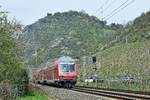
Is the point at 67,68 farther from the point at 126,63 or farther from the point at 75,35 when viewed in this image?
the point at 75,35

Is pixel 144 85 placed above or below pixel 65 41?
below

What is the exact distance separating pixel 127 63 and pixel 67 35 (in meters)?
76.1

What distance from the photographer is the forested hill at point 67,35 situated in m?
136

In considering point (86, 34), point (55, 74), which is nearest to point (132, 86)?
point (55, 74)

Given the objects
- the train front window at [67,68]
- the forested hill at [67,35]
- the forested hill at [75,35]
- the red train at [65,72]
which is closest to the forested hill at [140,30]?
the forested hill at [75,35]

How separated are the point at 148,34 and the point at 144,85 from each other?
3655 inches

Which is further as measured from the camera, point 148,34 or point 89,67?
point 148,34

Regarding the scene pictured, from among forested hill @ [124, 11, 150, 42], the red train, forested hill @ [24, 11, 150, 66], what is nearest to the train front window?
the red train

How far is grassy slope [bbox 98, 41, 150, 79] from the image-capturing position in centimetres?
7703

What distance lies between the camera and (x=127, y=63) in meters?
87.4

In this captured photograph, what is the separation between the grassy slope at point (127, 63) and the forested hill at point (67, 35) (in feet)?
71.2

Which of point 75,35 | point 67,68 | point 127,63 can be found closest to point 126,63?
point 127,63

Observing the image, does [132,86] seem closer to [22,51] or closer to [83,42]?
[22,51]

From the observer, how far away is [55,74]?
2427 inches
